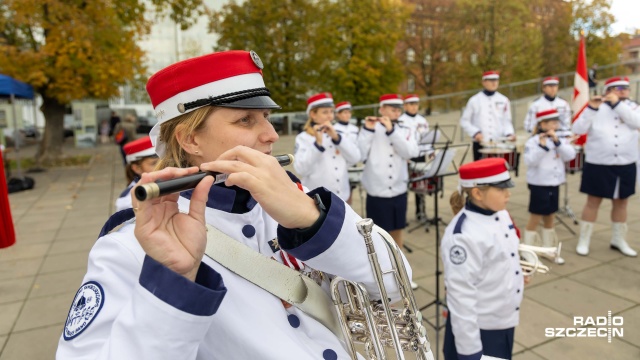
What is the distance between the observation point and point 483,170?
3428mm

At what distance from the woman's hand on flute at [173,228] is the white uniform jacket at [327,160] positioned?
498 centimetres

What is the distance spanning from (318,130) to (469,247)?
10.3ft

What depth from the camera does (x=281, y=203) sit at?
1.10m

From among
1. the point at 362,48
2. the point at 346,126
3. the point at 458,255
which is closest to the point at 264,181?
the point at 458,255

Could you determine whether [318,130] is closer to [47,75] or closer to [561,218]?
[561,218]

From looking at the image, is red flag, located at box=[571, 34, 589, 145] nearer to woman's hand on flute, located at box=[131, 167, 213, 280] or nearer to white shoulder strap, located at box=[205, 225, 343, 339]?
white shoulder strap, located at box=[205, 225, 343, 339]

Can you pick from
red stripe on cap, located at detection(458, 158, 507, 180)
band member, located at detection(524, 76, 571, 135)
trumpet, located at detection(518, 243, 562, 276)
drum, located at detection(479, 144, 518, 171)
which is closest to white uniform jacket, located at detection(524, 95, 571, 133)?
band member, located at detection(524, 76, 571, 135)

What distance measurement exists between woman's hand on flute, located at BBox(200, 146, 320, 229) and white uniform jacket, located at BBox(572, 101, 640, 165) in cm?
635

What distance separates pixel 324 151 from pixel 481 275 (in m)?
3.26

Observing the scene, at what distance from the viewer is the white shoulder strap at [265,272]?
1311 mm

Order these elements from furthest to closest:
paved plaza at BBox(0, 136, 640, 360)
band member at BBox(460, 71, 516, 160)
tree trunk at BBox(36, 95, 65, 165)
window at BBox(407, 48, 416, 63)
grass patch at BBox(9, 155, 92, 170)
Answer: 1. window at BBox(407, 48, 416, 63)
2. tree trunk at BBox(36, 95, 65, 165)
3. grass patch at BBox(9, 155, 92, 170)
4. band member at BBox(460, 71, 516, 160)
5. paved plaza at BBox(0, 136, 640, 360)

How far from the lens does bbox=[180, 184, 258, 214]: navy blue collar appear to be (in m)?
1.42

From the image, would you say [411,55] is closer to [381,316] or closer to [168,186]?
[381,316]

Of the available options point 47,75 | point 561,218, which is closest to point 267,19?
point 47,75
